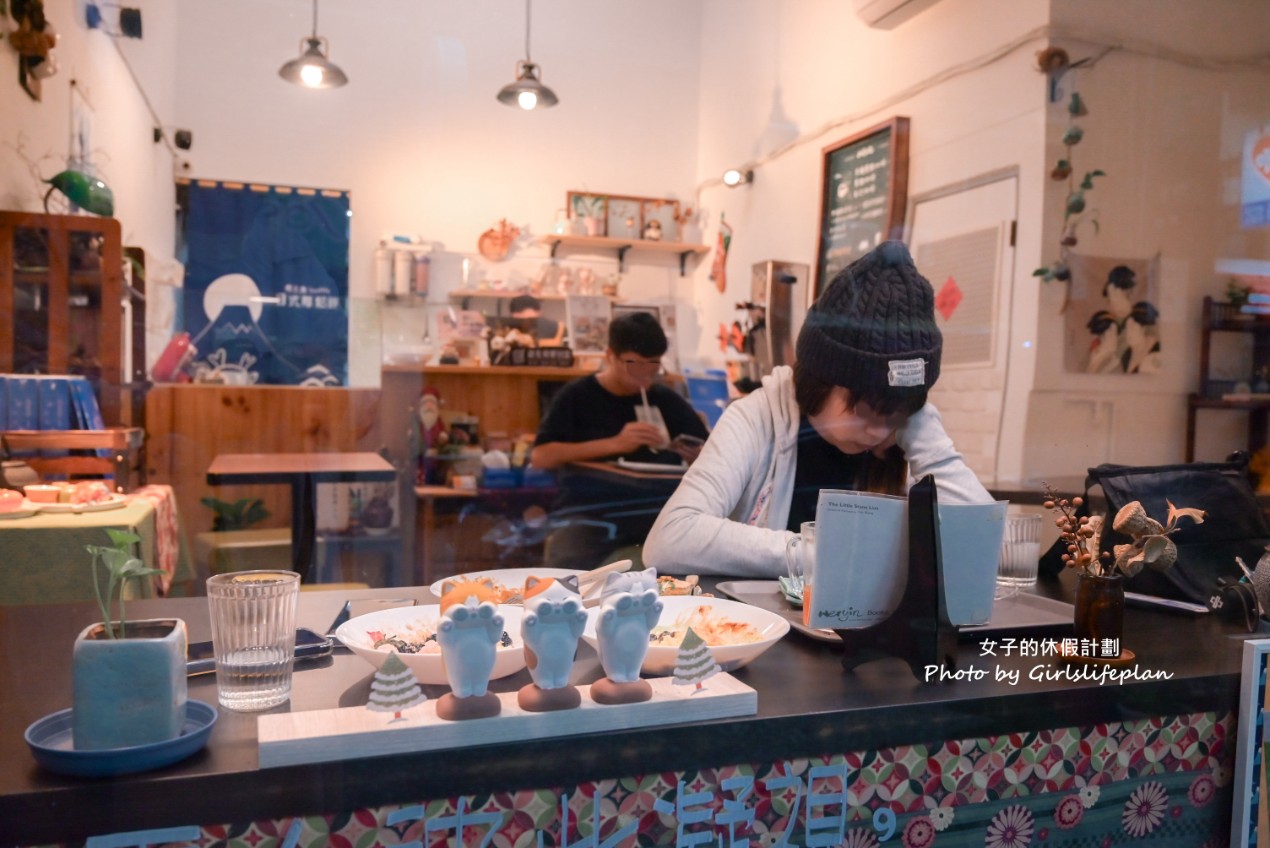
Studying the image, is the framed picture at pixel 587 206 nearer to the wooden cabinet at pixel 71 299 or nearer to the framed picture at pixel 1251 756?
the wooden cabinet at pixel 71 299

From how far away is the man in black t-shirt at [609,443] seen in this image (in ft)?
7.61

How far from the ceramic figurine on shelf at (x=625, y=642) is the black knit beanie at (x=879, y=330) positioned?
819mm

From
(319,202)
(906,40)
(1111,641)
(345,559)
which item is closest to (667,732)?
(1111,641)

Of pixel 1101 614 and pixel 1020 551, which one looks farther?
pixel 1020 551

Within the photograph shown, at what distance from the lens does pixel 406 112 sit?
1.80 metres

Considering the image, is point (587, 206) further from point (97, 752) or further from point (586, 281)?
point (97, 752)

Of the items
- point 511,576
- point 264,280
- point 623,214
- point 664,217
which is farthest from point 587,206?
point 511,576

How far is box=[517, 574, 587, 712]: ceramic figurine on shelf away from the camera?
0.74m

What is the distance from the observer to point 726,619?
3.38 feet

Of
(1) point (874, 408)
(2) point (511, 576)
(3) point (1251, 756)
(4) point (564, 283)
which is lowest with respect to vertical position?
(3) point (1251, 756)

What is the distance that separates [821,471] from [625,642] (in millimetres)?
986

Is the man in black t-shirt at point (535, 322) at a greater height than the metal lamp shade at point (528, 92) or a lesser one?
lesser

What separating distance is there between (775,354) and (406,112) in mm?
924

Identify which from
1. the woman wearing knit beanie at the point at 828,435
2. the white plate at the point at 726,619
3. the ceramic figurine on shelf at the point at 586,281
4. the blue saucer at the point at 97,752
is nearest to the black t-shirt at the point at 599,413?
the ceramic figurine on shelf at the point at 586,281
